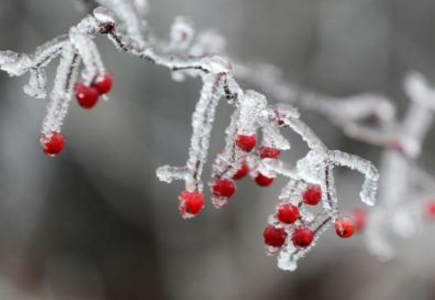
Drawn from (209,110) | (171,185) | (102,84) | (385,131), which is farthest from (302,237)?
(171,185)

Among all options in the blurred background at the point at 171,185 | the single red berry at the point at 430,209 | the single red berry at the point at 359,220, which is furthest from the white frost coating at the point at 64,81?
the blurred background at the point at 171,185

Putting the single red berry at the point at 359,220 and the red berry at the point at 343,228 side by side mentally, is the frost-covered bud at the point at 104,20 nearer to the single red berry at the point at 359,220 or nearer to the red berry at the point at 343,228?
the red berry at the point at 343,228

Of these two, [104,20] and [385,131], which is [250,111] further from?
[385,131]

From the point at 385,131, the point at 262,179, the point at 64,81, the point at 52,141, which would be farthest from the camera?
the point at 385,131

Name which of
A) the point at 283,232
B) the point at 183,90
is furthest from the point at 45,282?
the point at 283,232

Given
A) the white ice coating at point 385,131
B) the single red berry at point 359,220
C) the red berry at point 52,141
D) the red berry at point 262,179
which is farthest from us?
the single red berry at point 359,220

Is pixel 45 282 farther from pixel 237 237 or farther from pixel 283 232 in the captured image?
pixel 283 232
